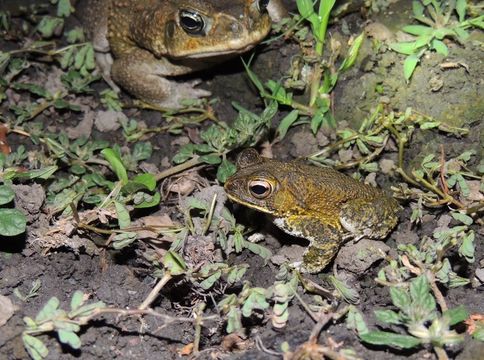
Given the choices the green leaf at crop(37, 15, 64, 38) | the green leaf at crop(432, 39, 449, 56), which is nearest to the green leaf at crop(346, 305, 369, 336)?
the green leaf at crop(432, 39, 449, 56)

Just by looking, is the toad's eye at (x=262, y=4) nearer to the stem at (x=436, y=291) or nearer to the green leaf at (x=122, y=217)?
the green leaf at (x=122, y=217)

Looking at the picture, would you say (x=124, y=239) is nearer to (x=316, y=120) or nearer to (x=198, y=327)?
(x=198, y=327)

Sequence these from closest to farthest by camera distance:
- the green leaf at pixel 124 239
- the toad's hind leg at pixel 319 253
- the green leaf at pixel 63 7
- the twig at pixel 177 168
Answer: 1. the green leaf at pixel 124 239
2. the toad's hind leg at pixel 319 253
3. the twig at pixel 177 168
4. the green leaf at pixel 63 7

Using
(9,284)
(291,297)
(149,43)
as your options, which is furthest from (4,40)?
(291,297)

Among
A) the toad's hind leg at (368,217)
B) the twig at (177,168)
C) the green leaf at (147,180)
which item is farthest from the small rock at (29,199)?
the toad's hind leg at (368,217)

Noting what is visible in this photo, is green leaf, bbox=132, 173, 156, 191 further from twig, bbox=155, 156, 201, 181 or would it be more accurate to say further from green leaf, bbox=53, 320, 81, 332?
green leaf, bbox=53, 320, 81, 332

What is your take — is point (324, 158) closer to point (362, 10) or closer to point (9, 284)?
point (362, 10)
